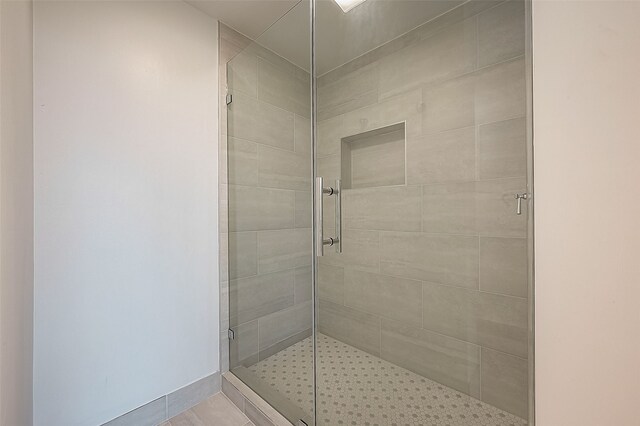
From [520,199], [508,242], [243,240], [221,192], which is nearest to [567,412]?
[508,242]

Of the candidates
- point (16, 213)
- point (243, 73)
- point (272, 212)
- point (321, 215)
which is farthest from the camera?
point (243, 73)

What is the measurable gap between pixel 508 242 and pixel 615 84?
0.53m

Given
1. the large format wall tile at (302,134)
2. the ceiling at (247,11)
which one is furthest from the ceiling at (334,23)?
the large format wall tile at (302,134)

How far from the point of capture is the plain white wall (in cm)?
101

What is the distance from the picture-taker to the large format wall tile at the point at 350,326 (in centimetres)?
125

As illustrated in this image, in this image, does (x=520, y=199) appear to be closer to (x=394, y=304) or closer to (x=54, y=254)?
(x=394, y=304)

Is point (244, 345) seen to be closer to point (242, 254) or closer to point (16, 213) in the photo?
point (242, 254)

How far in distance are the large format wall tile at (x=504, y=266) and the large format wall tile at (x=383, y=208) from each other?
0.27m

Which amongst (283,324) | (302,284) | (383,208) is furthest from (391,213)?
(283,324)

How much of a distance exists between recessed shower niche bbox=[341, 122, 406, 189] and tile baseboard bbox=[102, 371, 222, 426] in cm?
130

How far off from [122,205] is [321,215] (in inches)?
34.9

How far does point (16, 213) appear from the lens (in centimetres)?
72

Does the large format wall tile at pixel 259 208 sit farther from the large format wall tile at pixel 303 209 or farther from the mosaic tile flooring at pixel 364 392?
the mosaic tile flooring at pixel 364 392

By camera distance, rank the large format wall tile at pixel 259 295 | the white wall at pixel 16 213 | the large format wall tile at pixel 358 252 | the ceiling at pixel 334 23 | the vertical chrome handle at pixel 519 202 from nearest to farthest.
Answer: the white wall at pixel 16 213 → the vertical chrome handle at pixel 519 202 → the ceiling at pixel 334 23 → the large format wall tile at pixel 358 252 → the large format wall tile at pixel 259 295
